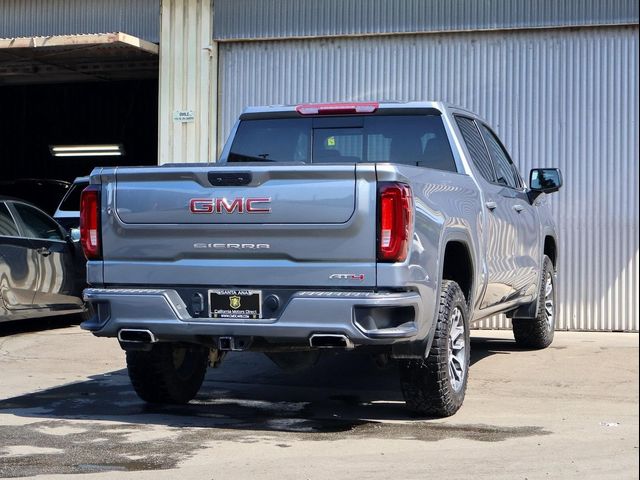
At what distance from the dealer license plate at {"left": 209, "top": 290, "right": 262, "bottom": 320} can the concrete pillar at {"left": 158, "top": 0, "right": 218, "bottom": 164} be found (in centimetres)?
789

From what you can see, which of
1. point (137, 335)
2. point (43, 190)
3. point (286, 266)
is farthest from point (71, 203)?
point (286, 266)

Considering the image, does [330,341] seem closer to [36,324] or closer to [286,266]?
[286,266]

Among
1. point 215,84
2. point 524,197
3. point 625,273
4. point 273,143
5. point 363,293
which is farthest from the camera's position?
point 215,84

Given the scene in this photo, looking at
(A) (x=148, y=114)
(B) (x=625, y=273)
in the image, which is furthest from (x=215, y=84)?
(A) (x=148, y=114)

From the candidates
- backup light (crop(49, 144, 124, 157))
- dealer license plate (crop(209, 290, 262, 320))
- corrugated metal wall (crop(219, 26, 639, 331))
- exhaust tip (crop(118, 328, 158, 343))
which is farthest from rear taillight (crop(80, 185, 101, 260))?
backup light (crop(49, 144, 124, 157))

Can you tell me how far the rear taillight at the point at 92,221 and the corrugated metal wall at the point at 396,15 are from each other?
24.8ft

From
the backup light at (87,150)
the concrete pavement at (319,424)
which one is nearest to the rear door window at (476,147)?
the concrete pavement at (319,424)

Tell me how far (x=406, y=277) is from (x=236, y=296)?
1.03 metres

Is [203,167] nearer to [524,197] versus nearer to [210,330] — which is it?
[210,330]

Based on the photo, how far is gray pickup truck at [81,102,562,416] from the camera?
652cm

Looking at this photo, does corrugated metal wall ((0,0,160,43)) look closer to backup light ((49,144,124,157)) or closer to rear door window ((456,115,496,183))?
rear door window ((456,115,496,183))

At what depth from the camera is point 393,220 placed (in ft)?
21.3

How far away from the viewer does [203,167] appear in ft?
22.6

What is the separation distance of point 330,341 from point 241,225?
862 millimetres
